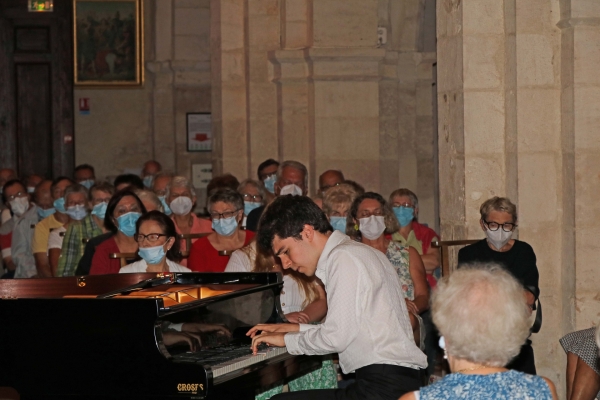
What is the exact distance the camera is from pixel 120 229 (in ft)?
22.7

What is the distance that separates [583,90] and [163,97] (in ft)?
35.0

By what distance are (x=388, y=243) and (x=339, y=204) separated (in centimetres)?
70

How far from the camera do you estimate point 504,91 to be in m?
6.80

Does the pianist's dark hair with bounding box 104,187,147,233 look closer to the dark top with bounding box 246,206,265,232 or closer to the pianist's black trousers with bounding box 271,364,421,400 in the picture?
the dark top with bounding box 246,206,265,232

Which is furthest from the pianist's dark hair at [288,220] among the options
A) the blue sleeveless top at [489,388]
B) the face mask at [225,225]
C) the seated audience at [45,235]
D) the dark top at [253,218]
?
the seated audience at [45,235]

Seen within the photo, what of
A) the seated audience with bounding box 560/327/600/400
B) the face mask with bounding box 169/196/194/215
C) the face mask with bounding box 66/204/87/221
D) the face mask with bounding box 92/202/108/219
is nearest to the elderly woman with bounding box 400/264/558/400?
the seated audience with bounding box 560/327/600/400

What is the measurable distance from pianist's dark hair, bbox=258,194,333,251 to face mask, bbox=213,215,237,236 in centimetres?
237

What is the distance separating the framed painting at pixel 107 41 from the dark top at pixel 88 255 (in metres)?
9.63

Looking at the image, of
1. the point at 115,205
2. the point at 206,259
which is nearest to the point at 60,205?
the point at 115,205

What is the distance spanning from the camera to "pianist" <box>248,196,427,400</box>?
172 inches

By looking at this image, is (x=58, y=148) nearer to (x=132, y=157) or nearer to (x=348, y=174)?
(x=132, y=157)

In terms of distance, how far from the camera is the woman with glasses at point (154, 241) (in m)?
5.90

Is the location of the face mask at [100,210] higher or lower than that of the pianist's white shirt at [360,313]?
higher

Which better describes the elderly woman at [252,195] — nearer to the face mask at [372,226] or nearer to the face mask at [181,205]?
the face mask at [181,205]
